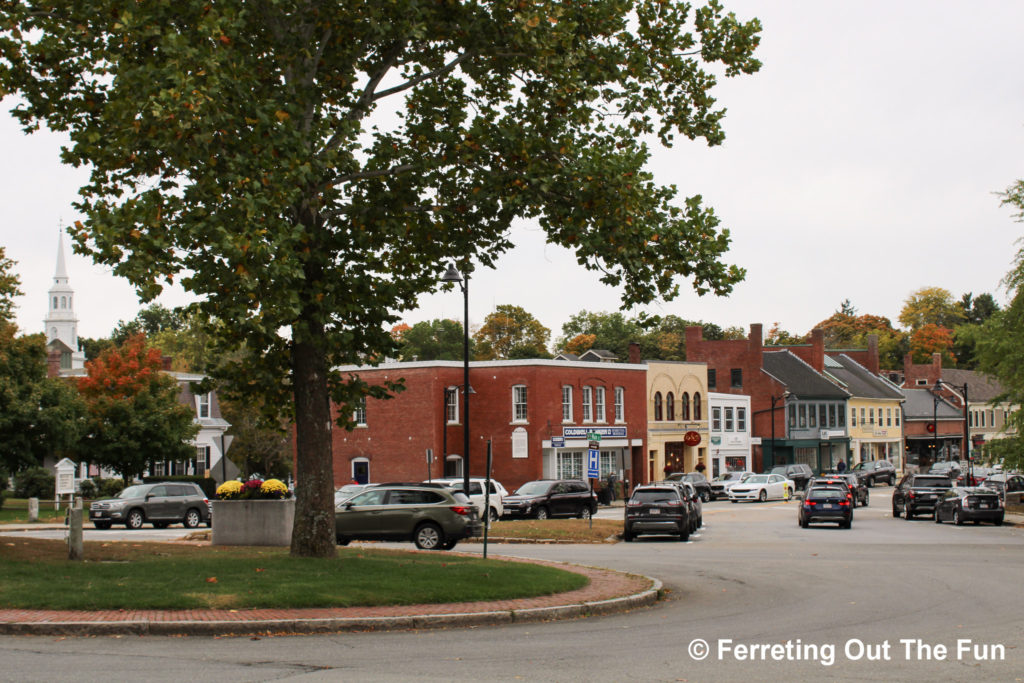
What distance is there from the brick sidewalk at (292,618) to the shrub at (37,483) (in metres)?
51.3

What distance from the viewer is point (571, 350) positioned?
119 metres

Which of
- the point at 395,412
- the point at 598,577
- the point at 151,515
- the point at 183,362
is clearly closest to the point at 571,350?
the point at 183,362

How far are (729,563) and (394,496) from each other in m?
8.35

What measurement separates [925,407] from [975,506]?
68844mm

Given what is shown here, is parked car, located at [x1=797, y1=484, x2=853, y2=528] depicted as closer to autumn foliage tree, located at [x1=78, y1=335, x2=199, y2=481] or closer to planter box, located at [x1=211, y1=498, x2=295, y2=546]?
planter box, located at [x1=211, y1=498, x2=295, y2=546]

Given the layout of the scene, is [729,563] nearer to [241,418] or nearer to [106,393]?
[106,393]

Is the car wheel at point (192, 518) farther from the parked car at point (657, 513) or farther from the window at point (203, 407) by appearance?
the window at point (203, 407)

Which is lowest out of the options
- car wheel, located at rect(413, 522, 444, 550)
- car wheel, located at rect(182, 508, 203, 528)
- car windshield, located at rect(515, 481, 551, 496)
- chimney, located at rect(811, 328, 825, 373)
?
car wheel, located at rect(182, 508, 203, 528)

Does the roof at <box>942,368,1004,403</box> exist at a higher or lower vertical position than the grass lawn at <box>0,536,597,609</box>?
higher

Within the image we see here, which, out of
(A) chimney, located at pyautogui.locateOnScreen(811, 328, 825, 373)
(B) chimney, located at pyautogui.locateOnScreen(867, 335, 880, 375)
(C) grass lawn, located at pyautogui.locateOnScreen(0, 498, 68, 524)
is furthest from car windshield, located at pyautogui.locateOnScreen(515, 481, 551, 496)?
(B) chimney, located at pyautogui.locateOnScreen(867, 335, 880, 375)

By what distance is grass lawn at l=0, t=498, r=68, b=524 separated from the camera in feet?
138

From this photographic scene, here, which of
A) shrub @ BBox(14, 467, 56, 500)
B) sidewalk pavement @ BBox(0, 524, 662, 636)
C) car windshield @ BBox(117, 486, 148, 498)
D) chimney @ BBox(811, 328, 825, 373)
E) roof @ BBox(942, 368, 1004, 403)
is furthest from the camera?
roof @ BBox(942, 368, 1004, 403)

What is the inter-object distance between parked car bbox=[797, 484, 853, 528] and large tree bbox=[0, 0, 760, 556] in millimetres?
22477

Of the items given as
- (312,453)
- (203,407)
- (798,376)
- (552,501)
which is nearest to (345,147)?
(312,453)
